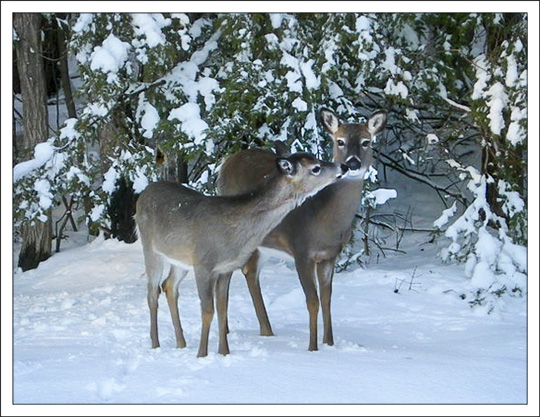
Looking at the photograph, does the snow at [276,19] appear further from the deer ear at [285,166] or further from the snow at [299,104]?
the deer ear at [285,166]

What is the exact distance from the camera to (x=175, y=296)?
339 inches

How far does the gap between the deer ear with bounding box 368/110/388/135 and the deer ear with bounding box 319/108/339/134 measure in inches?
12.8

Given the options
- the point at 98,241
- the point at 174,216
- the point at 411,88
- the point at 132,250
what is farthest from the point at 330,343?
the point at 98,241

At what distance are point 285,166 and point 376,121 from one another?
4.90 feet

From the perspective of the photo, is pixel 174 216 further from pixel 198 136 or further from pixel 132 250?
pixel 132 250

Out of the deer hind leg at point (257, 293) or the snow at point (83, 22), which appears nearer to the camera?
the deer hind leg at point (257, 293)

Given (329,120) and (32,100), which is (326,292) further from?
(32,100)

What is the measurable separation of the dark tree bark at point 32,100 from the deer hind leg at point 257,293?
17.4 feet

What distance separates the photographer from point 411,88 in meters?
11.8

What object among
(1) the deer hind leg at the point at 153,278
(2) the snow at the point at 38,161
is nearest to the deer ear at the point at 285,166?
(1) the deer hind leg at the point at 153,278

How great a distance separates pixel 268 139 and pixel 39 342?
4.11m

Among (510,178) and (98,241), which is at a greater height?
(510,178)

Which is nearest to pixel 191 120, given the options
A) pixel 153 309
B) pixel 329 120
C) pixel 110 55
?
pixel 110 55

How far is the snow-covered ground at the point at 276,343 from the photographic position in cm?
674
